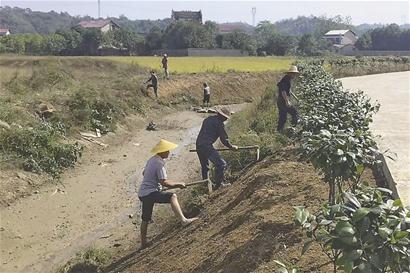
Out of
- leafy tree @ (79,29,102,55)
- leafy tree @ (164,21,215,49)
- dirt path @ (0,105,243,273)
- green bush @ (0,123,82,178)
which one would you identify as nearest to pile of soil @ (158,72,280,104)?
dirt path @ (0,105,243,273)

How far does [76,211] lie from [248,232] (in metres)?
5.72

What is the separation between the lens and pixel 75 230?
372 inches

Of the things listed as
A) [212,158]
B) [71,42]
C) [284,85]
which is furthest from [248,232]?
[71,42]

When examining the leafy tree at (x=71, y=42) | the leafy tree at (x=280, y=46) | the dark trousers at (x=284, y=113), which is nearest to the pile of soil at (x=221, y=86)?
the dark trousers at (x=284, y=113)

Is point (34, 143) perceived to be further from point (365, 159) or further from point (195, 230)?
point (365, 159)

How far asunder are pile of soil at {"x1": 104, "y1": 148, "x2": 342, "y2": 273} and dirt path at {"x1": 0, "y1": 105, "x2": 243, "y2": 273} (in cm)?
169

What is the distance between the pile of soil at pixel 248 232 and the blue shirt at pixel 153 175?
0.81m

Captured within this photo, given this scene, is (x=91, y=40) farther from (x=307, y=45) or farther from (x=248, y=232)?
(x=248, y=232)

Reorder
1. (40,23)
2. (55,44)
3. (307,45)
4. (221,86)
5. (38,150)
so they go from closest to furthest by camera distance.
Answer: (38,150) → (221,86) → (55,44) → (307,45) → (40,23)

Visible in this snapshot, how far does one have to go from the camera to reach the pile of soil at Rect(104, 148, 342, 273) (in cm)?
498

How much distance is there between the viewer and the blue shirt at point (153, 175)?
6910 mm

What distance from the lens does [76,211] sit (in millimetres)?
10422

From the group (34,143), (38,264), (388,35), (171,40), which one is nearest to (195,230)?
(38,264)

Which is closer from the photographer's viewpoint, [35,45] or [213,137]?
[213,137]
